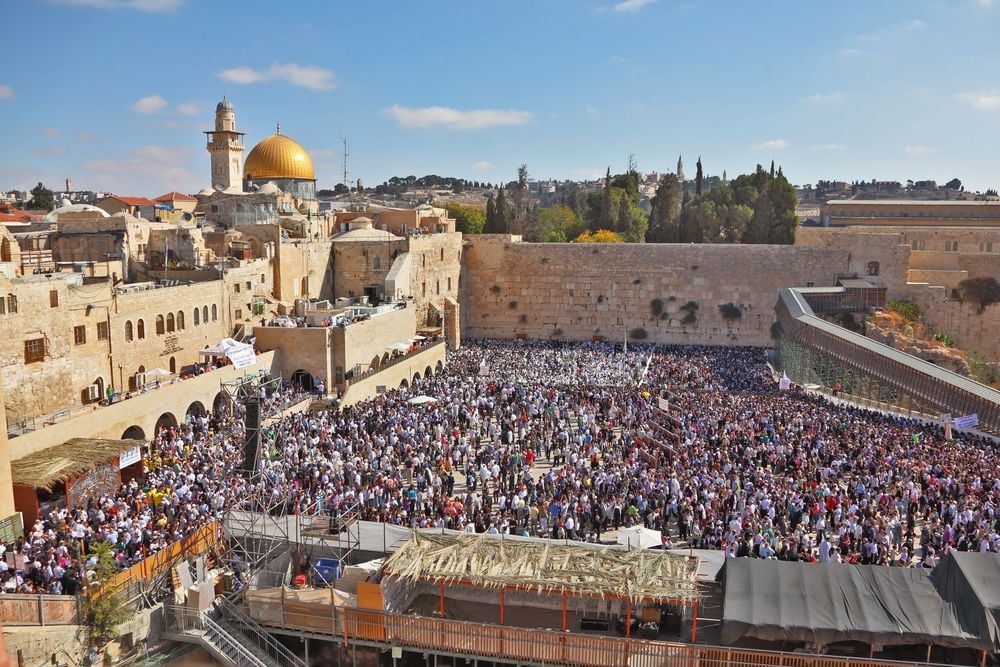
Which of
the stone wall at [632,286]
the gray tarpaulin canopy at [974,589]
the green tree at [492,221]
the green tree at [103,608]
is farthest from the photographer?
the green tree at [492,221]

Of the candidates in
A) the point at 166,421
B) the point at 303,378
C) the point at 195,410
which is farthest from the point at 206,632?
the point at 303,378

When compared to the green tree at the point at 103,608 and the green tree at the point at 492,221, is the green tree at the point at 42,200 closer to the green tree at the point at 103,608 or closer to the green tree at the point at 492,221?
the green tree at the point at 492,221

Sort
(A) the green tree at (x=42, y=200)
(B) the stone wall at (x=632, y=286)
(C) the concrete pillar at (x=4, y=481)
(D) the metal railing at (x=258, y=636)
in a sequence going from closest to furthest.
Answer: (D) the metal railing at (x=258, y=636) → (C) the concrete pillar at (x=4, y=481) → (B) the stone wall at (x=632, y=286) → (A) the green tree at (x=42, y=200)

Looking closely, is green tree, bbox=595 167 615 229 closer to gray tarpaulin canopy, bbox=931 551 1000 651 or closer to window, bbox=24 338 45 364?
window, bbox=24 338 45 364

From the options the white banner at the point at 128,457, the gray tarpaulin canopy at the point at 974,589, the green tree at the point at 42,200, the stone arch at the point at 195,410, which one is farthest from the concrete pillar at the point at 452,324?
the green tree at the point at 42,200

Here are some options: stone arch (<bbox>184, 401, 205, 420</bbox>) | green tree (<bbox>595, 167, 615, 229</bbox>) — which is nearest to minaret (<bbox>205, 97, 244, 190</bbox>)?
green tree (<bbox>595, 167, 615, 229</bbox>)

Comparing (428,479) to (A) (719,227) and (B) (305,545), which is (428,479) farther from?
(A) (719,227)

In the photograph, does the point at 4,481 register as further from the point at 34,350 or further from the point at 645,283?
the point at 645,283
